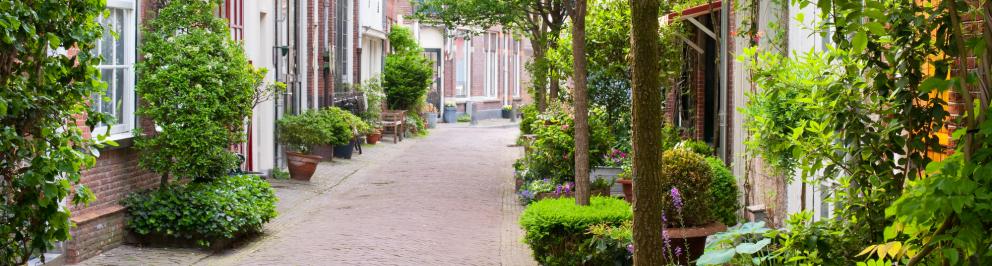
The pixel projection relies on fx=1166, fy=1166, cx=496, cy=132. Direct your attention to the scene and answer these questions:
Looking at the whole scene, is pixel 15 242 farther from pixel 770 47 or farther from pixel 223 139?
pixel 770 47

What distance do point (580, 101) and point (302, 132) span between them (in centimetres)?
1112

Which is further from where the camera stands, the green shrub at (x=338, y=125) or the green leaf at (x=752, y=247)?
the green shrub at (x=338, y=125)

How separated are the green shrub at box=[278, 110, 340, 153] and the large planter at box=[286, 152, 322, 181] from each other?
1.28 metres

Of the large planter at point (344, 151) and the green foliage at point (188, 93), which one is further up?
the green foliage at point (188, 93)

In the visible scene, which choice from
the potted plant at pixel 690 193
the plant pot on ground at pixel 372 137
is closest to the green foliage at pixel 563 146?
the potted plant at pixel 690 193

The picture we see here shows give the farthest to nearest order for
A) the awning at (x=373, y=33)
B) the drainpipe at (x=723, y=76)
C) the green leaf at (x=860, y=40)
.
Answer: the awning at (x=373, y=33), the drainpipe at (x=723, y=76), the green leaf at (x=860, y=40)

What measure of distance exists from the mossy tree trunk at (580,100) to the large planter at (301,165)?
950 cm

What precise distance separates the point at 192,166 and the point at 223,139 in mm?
472

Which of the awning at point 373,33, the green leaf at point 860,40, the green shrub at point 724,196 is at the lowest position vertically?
the green shrub at point 724,196

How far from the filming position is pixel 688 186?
9.73m

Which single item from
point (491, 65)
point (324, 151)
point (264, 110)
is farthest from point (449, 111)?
point (264, 110)

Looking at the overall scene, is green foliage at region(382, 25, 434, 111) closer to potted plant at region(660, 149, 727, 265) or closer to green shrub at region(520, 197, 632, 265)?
green shrub at region(520, 197, 632, 265)

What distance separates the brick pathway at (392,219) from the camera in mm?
11258

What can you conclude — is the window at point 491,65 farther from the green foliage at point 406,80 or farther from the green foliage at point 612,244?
the green foliage at point 612,244
